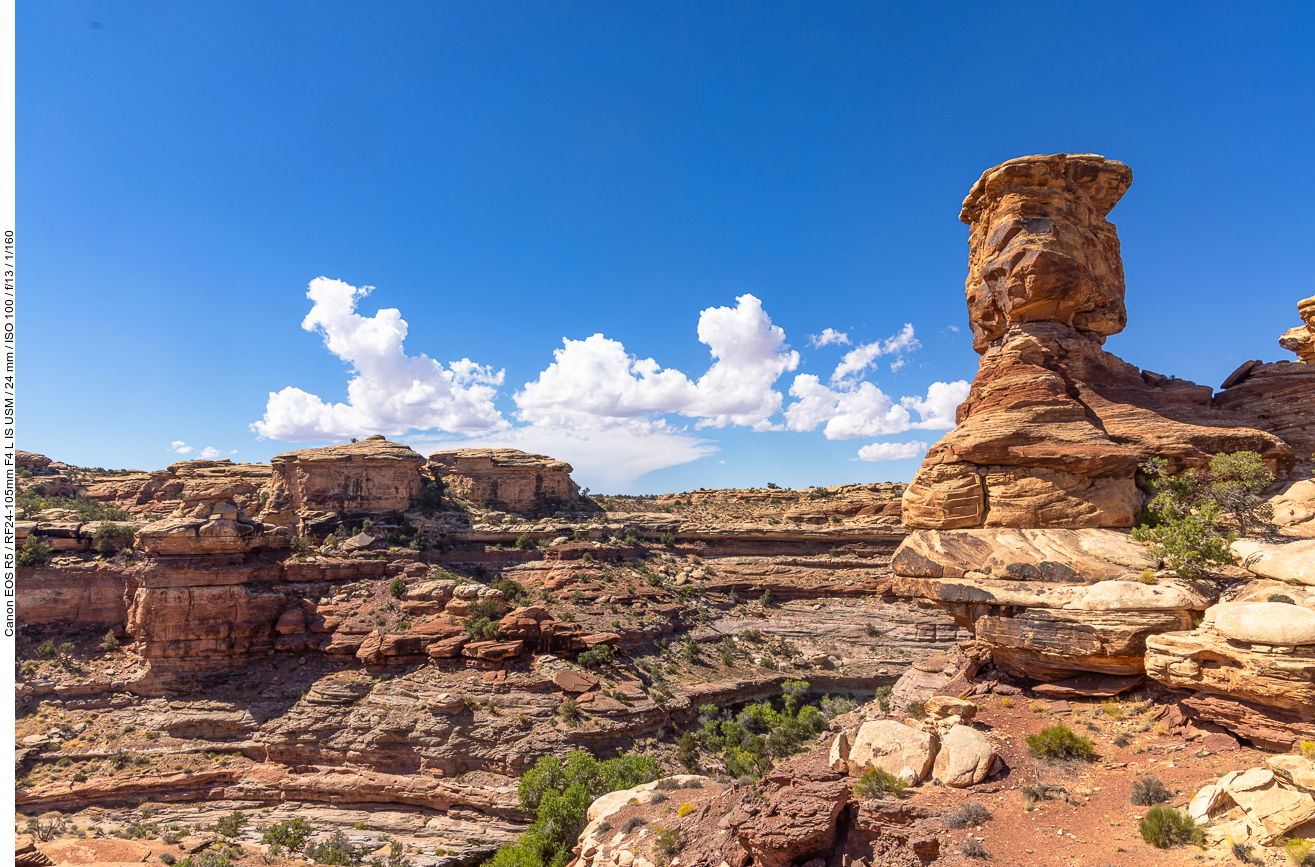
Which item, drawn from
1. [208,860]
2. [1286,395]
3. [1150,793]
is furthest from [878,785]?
[208,860]

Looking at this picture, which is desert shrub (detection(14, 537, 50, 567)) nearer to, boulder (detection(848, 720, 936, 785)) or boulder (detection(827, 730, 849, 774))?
boulder (detection(827, 730, 849, 774))

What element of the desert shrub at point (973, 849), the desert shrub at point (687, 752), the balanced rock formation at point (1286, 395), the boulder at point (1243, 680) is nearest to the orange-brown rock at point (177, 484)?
the desert shrub at point (687, 752)

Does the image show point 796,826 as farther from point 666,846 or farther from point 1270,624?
point 1270,624

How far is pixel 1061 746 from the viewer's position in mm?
11414

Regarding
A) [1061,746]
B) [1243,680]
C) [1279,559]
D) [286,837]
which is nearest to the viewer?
[1243,680]

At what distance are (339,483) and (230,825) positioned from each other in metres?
32.7

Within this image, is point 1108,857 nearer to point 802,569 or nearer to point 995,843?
point 995,843

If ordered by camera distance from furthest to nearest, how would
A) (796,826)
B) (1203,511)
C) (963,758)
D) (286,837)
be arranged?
(286,837) < (1203,511) < (963,758) < (796,826)

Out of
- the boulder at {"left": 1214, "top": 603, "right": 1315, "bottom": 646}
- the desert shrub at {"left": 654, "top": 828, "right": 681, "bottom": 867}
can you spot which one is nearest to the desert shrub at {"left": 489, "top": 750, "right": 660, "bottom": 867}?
the desert shrub at {"left": 654, "top": 828, "right": 681, "bottom": 867}

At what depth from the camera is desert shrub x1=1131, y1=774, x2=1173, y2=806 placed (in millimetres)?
9359

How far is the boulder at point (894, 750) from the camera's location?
11.6 meters

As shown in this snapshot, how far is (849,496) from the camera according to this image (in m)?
58.6

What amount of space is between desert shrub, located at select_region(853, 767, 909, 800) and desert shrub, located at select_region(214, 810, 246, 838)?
2800cm

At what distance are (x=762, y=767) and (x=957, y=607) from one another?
38.8 feet
